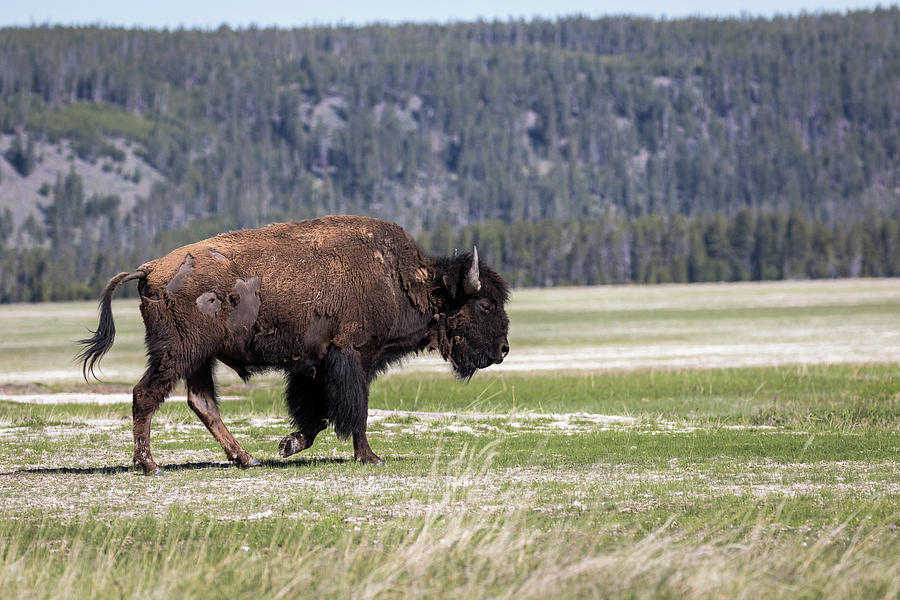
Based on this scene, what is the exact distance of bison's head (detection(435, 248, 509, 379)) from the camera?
51.1ft

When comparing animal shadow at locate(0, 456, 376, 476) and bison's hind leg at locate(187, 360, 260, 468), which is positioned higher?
bison's hind leg at locate(187, 360, 260, 468)

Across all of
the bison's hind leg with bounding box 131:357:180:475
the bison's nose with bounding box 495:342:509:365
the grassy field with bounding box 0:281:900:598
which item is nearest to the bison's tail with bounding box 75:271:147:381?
the bison's hind leg with bounding box 131:357:180:475

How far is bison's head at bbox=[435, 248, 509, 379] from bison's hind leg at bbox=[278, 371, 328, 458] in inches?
76.1

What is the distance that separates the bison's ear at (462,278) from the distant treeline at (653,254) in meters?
163

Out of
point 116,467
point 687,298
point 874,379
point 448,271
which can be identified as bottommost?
point 687,298

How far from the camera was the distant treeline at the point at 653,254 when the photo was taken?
580 feet

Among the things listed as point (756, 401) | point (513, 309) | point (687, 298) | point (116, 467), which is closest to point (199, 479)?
point (116, 467)

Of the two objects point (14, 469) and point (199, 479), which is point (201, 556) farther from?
point (14, 469)

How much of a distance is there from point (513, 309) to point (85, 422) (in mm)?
85186

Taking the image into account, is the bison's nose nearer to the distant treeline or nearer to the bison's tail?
the bison's tail

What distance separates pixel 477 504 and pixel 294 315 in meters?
4.19

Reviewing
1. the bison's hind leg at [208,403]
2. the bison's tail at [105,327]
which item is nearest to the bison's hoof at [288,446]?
the bison's hind leg at [208,403]

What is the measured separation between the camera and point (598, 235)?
192 metres

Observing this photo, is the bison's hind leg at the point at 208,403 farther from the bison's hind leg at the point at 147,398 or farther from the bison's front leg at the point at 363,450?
the bison's front leg at the point at 363,450
